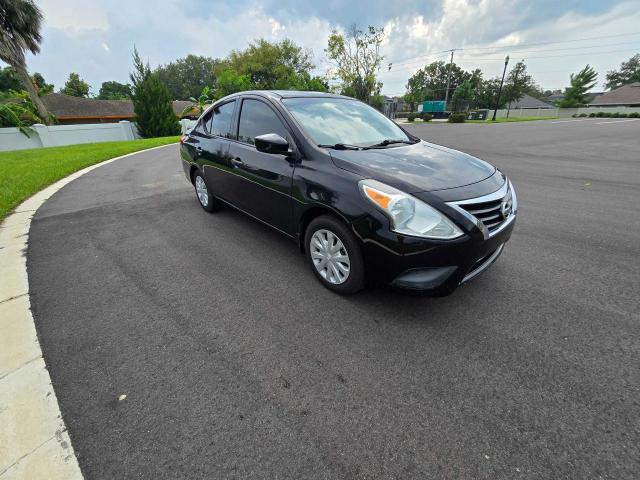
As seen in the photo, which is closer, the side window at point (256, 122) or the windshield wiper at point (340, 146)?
the windshield wiper at point (340, 146)

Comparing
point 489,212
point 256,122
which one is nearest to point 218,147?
point 256,122

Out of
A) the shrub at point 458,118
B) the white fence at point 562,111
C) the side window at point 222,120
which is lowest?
the white fence at point 562,111

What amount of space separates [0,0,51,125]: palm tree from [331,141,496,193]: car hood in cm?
2833

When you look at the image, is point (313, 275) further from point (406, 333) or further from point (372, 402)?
point (372, 402)

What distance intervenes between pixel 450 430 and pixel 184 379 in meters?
1.53

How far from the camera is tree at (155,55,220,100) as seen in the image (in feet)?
246

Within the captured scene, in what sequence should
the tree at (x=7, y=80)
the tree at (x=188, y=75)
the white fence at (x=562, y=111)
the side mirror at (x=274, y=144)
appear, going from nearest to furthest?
the side mirror at (x=274, y=144) → the tree at (x=7, y=80) → the white fence at (x=562, y=111) → the tree at (x=188, y=75)

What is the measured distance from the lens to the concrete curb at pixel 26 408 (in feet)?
4.75

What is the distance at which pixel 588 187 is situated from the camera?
6184mm

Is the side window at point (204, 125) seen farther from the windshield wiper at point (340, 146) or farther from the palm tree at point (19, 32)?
the palm tree at point (19, 32)

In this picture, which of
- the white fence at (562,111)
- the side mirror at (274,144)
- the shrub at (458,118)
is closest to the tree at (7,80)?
the shrub at (458,118)

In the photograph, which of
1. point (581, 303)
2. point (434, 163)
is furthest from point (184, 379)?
point (581, 303)

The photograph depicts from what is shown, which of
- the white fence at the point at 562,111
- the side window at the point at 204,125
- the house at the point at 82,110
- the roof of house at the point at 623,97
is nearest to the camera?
the side window at the point at 204,125

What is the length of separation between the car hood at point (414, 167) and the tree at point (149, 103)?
25719 mm
